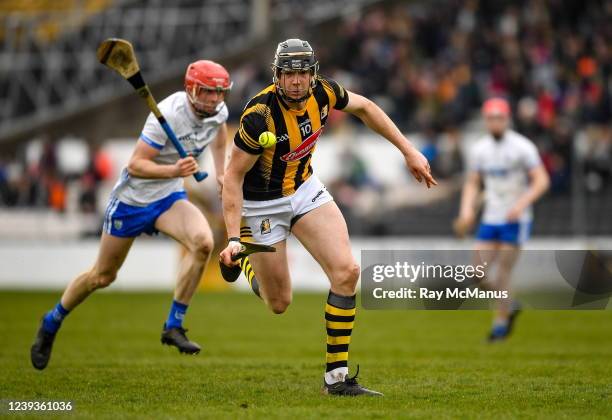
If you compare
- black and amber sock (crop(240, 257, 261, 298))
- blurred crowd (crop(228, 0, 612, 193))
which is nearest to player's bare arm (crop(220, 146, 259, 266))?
black and amber sock (crop(240, 257, 261, 298))

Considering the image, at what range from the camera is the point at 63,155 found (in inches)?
1056

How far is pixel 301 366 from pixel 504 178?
4.81 metres

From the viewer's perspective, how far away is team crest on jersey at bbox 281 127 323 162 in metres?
8.52

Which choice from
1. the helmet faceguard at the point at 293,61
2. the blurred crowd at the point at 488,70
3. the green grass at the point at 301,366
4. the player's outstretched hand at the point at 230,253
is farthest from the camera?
the blurred crowd at the point at 488,70

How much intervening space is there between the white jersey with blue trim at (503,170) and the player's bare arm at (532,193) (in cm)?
15

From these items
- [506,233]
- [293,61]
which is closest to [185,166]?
[293,61]

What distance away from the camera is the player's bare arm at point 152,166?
9.19m

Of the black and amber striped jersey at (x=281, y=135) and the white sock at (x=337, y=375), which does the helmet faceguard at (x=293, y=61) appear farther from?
the white sock at (x=337, y=375)

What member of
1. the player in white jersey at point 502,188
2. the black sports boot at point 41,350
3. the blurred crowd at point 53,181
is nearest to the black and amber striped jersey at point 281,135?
the black sports boot at point 41,350

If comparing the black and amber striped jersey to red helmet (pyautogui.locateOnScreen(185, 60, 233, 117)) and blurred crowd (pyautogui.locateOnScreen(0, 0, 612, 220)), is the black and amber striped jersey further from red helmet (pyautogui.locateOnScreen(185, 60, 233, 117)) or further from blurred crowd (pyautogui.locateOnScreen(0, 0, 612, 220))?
blurred crowd (pyautogui.locateOnScreen(0, 0, 612, 220))

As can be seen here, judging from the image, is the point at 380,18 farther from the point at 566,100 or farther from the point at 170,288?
the point at 170,288

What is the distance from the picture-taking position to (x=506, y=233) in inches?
543

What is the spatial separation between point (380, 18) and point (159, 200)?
61.1ft

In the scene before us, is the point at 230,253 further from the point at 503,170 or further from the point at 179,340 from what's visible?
the point at 503,170
